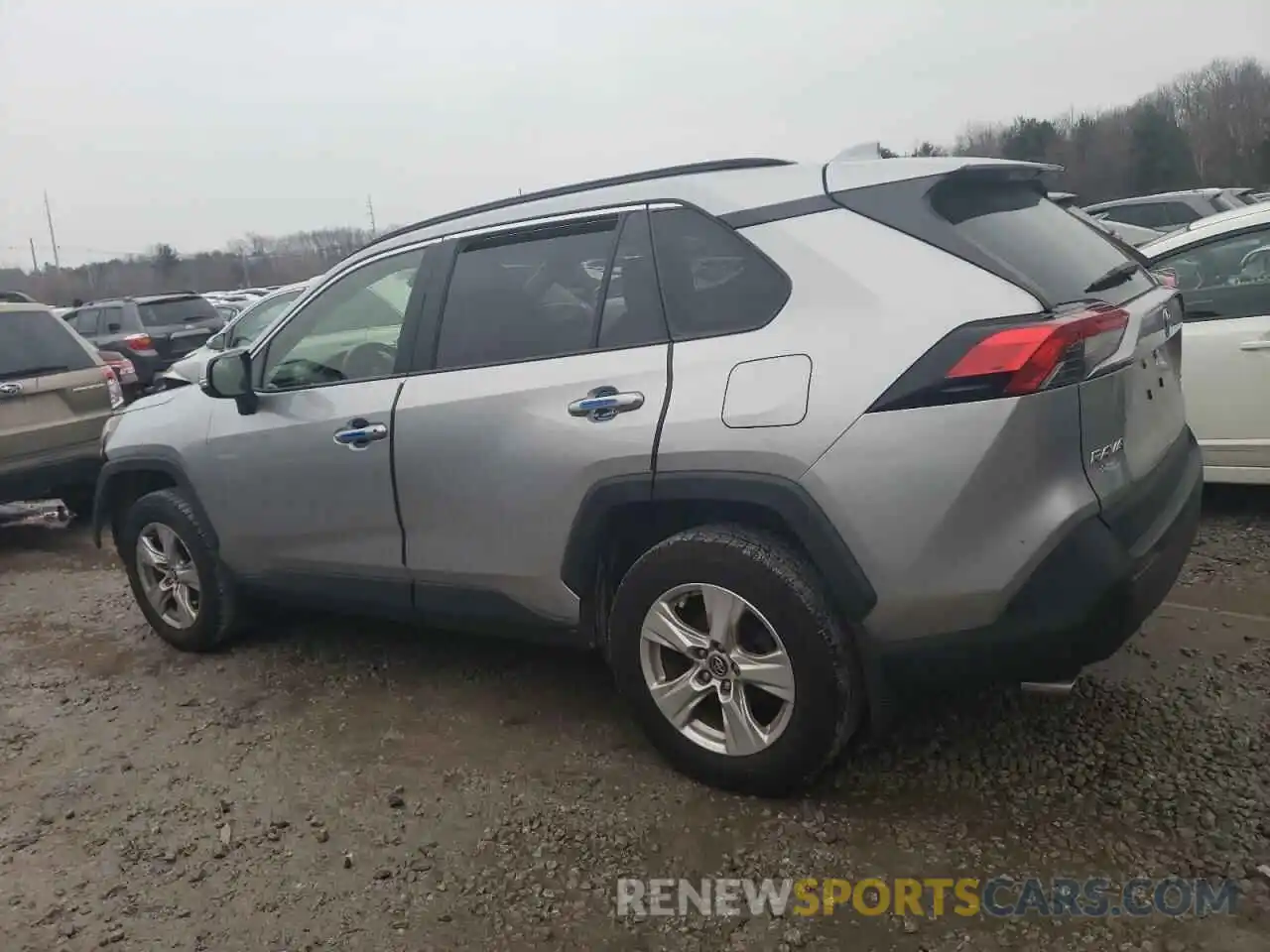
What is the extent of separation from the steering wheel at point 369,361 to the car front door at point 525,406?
0.55 ft

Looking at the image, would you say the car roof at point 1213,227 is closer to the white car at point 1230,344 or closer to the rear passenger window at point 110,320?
the white car at point 1230,344

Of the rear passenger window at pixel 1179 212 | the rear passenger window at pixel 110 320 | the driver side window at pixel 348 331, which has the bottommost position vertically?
the driver side window at pixel 348 331

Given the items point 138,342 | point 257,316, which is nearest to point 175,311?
point 138,342

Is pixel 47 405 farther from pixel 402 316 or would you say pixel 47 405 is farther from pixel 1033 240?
pixel 1033 240

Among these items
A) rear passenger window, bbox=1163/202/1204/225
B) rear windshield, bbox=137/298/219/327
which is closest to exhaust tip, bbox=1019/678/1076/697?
rear passenger window, bbox=1163/202/1204/225

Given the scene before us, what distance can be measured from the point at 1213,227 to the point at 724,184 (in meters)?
3.40

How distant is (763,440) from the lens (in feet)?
8.71

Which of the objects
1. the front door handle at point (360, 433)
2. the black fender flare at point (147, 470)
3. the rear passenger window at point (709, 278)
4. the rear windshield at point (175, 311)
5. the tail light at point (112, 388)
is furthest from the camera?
the rear windshield at point (175, 311)

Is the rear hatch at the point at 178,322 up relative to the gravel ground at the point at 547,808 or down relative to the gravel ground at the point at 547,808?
up

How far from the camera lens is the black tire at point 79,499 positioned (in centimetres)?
721

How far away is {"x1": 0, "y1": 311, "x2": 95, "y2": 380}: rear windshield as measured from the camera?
21.5ft

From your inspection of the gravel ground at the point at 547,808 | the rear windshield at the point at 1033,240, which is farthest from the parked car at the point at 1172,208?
the rear windshield at the point at 1033,240

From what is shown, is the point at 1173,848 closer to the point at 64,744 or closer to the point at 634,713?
the point at 634,713

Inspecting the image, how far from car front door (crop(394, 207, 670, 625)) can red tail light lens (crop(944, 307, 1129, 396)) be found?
881mm
